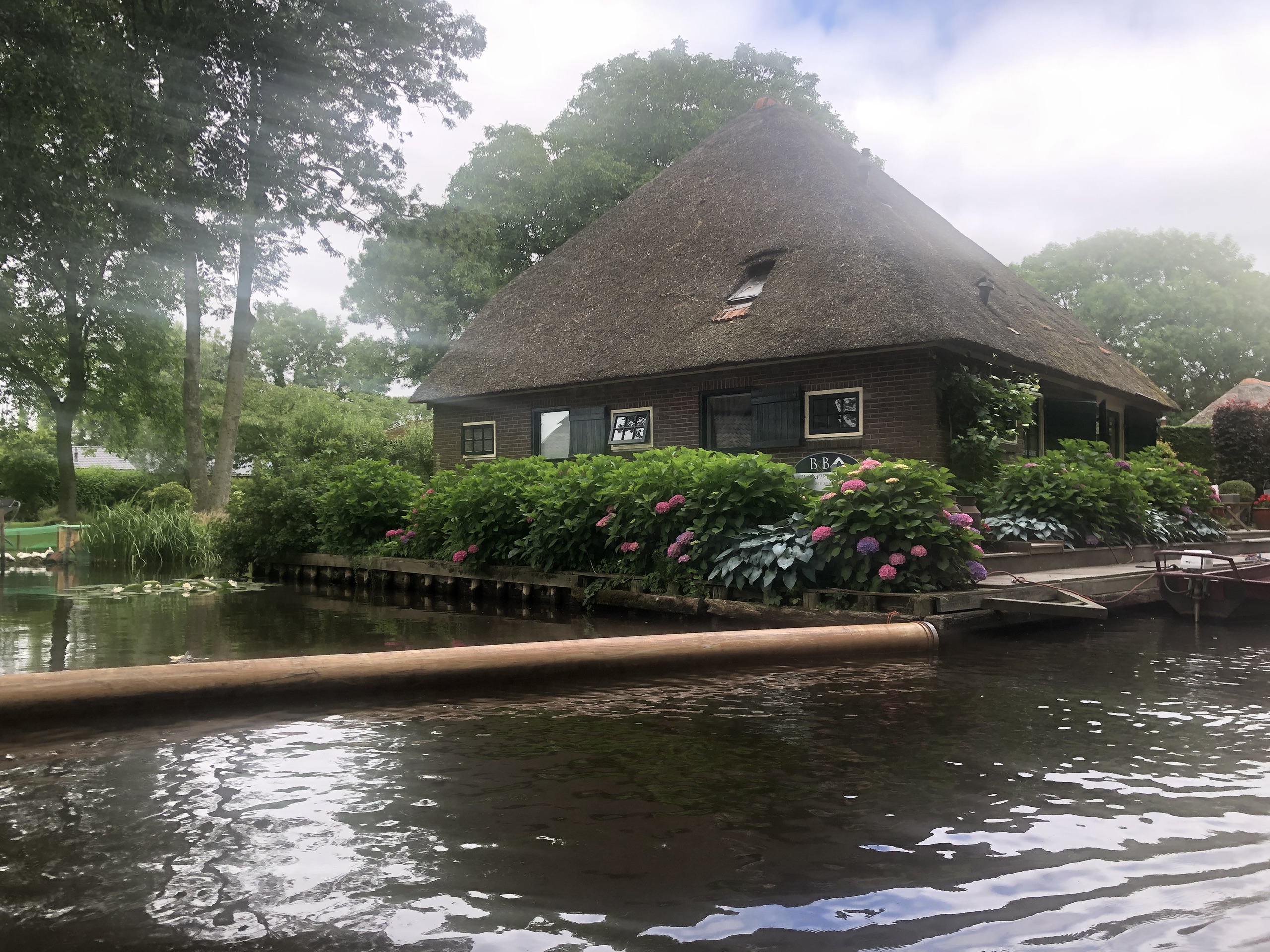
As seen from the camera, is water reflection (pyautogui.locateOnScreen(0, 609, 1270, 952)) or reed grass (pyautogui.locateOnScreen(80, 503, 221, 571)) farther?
reed grass (pyautogui.locateOnScreen(80, 503, 221, 571))

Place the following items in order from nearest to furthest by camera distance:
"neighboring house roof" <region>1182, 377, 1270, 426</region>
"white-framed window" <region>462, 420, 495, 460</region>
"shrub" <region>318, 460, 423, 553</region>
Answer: "shrub" <region>318, 460, 423, 553</region>, "white-framed window" <region>462, 420, 495, 460</region>, "neighboring house roof" <region>1182, 377, 1270, 426</region>

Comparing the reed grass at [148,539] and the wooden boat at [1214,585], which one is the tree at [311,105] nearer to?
the reed grass at [148,539]

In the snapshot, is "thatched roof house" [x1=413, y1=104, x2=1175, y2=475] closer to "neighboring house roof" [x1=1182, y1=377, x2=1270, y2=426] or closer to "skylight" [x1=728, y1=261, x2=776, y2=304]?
"skylight" [x1=728, y1=261, x2=776, y2=304]

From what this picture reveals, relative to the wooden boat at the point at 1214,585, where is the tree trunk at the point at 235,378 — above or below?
above

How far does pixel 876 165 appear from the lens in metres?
20.3

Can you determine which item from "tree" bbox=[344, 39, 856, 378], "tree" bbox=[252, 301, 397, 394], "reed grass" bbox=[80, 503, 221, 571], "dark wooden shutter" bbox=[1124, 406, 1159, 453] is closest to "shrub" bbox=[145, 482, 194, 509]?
"reed grass" bbox=[80, 503, 221, 571]

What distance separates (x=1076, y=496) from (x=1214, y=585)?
8.62 feet

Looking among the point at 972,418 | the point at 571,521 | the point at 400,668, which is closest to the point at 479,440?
the point at 571,521

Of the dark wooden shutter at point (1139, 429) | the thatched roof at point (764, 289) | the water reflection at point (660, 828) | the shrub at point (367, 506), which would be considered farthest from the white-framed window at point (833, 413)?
the dark wooden shutter at point (1139, 429)

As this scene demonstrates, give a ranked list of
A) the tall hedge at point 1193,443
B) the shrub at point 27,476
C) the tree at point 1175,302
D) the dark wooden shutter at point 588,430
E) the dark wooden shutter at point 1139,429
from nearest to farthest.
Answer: the dark wooden shutter at point 588,430
the dark wooden shutter at point 1139,429
the tall hedge at point 1193,443
the shrub at point 27,476
the tree at point 1175,302

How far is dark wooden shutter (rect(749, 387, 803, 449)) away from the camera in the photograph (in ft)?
48.8

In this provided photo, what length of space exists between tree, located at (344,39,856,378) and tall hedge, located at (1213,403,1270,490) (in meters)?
13.4

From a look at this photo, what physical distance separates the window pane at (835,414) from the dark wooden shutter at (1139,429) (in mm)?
9636

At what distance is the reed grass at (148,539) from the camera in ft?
56.7
